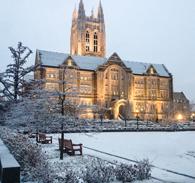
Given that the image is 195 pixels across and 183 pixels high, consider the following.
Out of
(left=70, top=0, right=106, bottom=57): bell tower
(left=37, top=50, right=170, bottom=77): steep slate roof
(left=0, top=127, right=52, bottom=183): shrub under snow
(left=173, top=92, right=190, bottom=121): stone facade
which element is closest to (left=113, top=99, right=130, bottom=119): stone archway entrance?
(left=37, top=50, right=170, bottom=77): steep slate roof

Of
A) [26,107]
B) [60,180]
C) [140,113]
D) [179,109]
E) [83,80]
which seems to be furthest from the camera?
[179,109]

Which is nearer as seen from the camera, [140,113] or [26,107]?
[26,107]

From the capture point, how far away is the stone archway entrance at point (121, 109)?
8575 cm

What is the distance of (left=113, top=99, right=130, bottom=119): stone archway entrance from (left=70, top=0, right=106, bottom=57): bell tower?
36.6m

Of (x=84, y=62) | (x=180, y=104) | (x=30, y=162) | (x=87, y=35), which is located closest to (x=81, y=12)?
(x=87, y=35)

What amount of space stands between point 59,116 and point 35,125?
144 cm

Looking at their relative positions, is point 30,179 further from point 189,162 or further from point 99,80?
point 99,80

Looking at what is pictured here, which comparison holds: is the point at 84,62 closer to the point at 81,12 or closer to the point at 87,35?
the point at 87,35

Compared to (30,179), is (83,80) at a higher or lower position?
higher

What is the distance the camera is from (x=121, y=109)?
89.4 metres

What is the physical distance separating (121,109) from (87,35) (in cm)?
4673

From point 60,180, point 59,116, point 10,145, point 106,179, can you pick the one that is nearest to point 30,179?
point 60,180

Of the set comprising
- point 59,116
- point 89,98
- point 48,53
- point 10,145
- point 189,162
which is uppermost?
point 48,53

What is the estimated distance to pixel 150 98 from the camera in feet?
317
